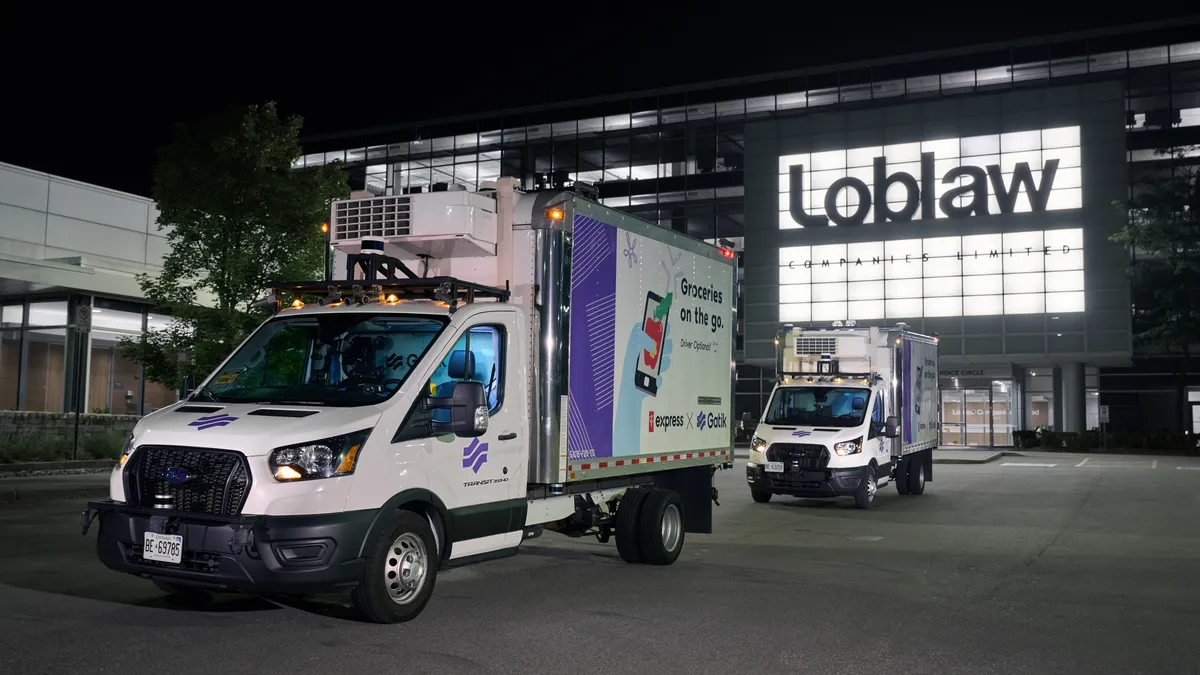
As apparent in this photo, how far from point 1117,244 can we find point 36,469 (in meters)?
43.2

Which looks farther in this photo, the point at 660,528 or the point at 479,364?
the point at 660,528

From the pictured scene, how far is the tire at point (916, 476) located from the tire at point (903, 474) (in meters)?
0.06

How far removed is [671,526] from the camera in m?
11.2

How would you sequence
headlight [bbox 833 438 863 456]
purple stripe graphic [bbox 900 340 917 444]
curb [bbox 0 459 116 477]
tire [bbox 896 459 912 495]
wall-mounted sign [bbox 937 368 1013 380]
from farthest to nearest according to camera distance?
wall-mounted sign [bbox 937 368 1013 380], curb [bbox 0 459 116 477], tire [bbox 896 459 912 495], purple stripe graphic [bbox 900 340 917 444], headlight [bbox 833 438 863 456]

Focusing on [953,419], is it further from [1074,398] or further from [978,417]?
[1074,398]

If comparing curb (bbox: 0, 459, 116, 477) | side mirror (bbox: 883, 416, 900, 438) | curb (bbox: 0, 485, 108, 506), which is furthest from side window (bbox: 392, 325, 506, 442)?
curb (bbox: 0, 459, 116, 477)

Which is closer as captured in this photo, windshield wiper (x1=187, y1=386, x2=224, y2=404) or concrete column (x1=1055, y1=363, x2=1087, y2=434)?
windshield wiper (x1=187, y1=386, x2=224, y2=404)

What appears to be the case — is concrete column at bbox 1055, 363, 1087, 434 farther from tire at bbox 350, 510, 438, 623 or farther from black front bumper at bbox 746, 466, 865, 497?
tire at bbox 350, 510, 438, 623

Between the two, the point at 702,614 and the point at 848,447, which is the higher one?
the point at 848,447

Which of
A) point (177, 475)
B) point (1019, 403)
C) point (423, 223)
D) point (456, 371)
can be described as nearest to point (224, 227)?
point (423, 223)

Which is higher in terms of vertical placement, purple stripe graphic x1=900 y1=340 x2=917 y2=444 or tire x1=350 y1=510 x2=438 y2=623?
purple stripe graphic x1=900 y1=340 x2=917 y2=444

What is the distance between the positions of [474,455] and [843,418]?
11701mm

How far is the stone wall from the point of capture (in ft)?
85.0

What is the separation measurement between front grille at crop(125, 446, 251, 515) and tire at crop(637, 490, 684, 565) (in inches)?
193
